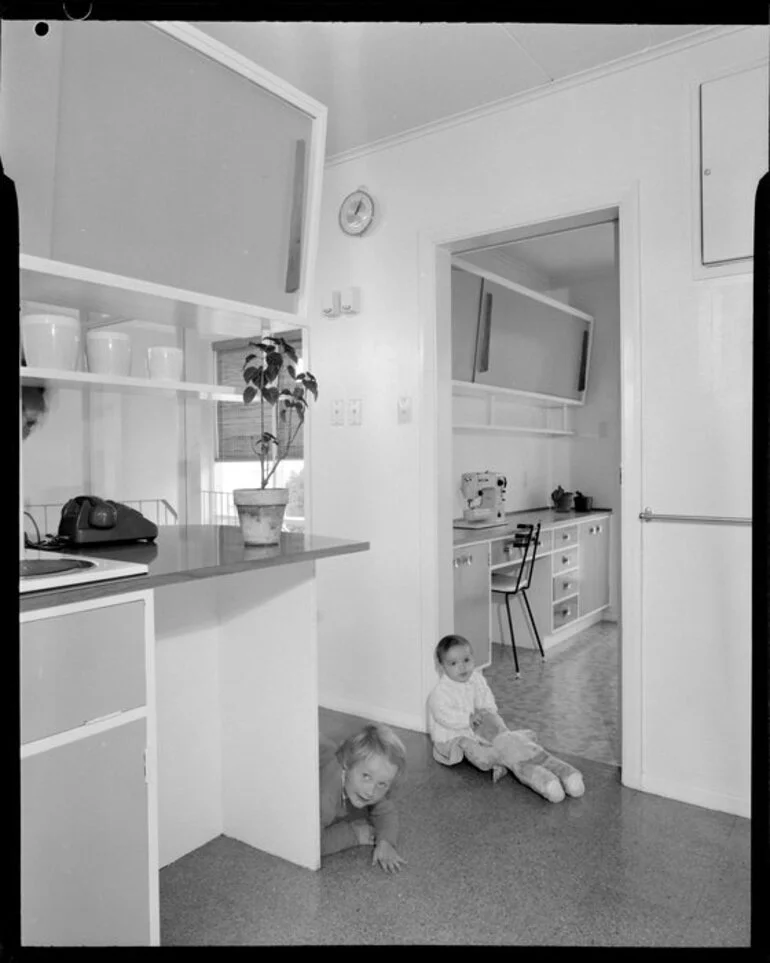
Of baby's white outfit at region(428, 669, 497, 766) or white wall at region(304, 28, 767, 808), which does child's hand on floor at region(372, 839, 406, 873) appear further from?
white wall at region(304, 28, 767, 808)

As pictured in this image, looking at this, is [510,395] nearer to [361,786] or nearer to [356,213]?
[356,213]

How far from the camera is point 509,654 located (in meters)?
3.16

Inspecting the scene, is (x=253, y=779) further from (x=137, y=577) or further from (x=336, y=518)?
(x=336, y=518)

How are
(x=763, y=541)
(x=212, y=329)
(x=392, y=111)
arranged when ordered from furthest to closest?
(x=392, y=111), (x=212, y=329), (x=763, y=541)

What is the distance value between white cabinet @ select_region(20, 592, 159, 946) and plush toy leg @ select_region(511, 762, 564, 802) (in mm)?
1046

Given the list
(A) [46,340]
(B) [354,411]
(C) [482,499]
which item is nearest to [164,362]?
(A) [46,340]

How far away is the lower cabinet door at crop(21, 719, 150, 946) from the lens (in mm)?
806

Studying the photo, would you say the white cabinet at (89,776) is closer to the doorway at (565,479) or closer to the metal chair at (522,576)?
the doorway at (565,479)

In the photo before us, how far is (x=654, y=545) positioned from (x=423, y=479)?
0.74 meters

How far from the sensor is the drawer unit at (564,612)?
329cm

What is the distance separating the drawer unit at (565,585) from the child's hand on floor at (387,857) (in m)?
2.00

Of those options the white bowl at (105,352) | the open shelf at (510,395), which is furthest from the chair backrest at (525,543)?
the white bowl at (105,352)

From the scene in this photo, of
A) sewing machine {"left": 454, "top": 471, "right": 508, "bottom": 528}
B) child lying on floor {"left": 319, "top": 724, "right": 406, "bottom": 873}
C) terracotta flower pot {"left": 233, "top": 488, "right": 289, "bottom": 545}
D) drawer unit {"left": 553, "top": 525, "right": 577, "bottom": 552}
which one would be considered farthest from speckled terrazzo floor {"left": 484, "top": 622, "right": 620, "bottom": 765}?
terracotta flower pot {"left": 233, "top": 488, "right": 289, "bottom": 545}

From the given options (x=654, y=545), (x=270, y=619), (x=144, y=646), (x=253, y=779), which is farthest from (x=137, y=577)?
(x=654, y=545)
